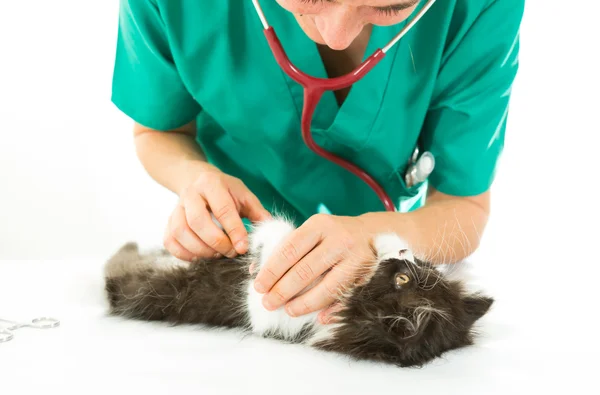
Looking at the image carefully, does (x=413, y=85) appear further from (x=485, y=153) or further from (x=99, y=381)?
(x=99, y=381)

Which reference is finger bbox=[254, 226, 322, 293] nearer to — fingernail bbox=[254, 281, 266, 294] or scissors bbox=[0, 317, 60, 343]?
fingernail bbox=[254, 281, 266, 294]

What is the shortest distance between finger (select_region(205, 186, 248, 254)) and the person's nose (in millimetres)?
342

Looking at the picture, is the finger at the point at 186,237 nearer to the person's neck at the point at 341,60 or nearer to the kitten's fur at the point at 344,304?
the kitten's fur at the point at 344,304

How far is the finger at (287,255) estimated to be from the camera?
3.59 feet

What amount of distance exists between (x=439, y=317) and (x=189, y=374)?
0.39m

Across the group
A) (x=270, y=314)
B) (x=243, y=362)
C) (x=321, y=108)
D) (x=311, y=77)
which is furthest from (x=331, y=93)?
(x=243, y=362)

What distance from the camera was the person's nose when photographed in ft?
3.24

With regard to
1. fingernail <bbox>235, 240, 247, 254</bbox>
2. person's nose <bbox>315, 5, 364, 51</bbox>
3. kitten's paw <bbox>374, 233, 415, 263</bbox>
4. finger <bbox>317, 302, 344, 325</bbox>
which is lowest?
finger <bbox>317, 302, 344, 325</bbox>

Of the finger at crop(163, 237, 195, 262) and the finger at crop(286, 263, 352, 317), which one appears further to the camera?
the finger at crop(163, 237, 195, 262)

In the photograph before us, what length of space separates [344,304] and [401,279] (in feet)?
0.33

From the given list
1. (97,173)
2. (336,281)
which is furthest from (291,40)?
(97,173)

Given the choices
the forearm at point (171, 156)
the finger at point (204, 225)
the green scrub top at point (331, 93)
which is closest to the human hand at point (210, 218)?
the finger at point (204, 225)

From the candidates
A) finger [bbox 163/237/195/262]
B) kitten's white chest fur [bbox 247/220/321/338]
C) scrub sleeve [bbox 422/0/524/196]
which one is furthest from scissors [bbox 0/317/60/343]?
scrub sleeve [bbox 422/0/524/196]

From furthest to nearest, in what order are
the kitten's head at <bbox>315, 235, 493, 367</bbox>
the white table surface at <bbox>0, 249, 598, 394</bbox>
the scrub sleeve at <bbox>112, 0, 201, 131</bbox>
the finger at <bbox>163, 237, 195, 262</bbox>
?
the scrub sleeve at <bbox>112, 0, 201, 131</bbox> → the finger at <bbox>163, 237, 195, 262</bbox> → the kitten's head at <bbox>315, 235, 493, 367</bbox> → the white table surface at <bbox>0, 249, 598, 394</bbox>
